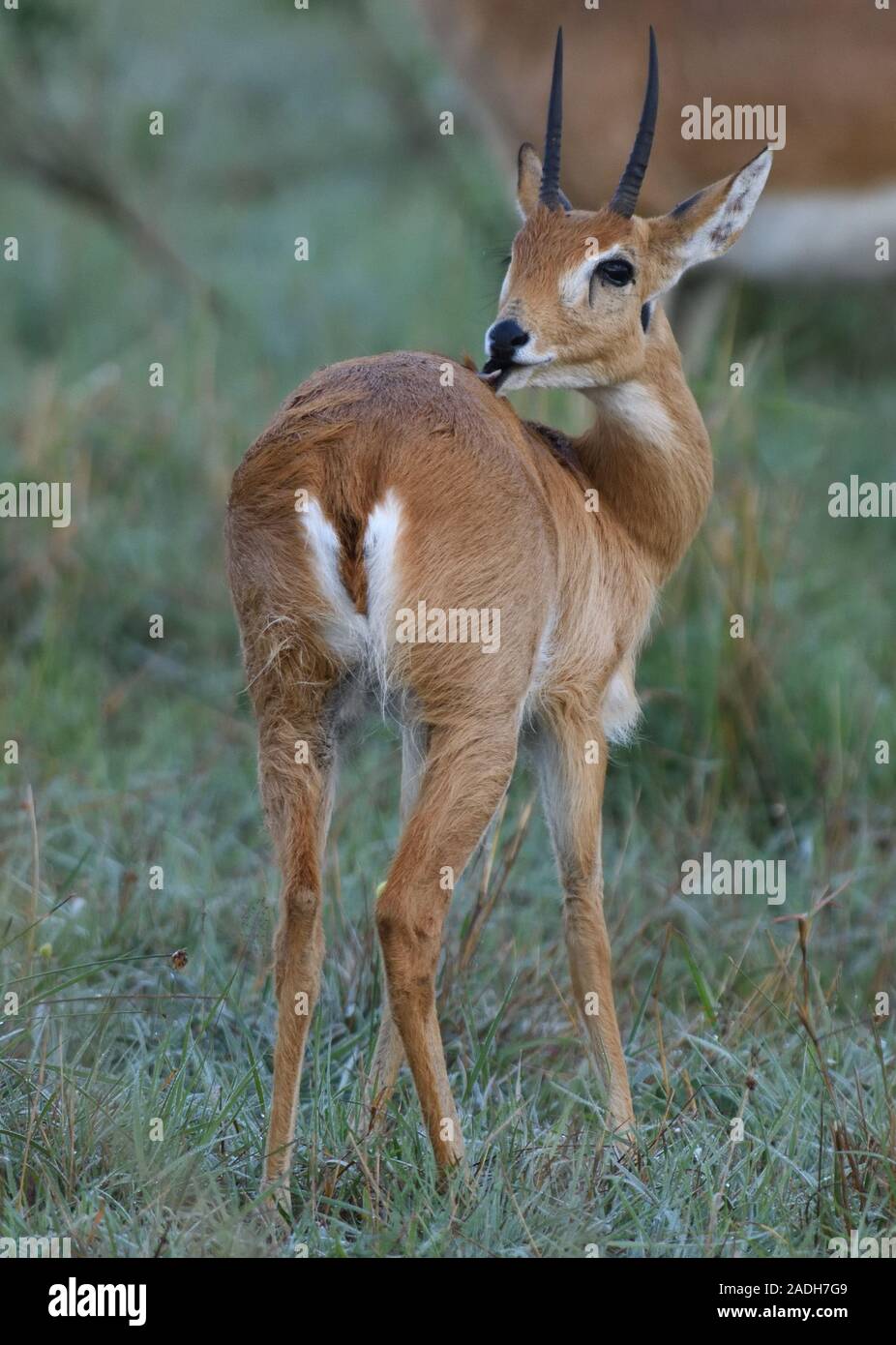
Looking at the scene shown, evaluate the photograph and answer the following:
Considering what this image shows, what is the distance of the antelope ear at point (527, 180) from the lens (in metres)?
3.51

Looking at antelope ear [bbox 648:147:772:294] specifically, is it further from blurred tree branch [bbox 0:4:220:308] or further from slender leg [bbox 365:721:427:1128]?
blurred tree branch [bbox 0:4:220:308]

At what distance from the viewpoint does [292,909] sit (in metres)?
2.90

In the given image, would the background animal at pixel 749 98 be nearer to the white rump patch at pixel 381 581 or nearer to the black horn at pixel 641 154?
the black horn at pixel 641 154

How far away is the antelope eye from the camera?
3207 mm

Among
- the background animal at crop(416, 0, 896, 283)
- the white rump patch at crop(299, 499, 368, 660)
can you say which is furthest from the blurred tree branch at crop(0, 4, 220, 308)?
the white rump patch at crop(299, 499, 368, 660)

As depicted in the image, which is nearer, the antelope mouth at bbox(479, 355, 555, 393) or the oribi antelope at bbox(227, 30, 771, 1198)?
the oribi antelope at bbox(227, 30, 771, 1198)

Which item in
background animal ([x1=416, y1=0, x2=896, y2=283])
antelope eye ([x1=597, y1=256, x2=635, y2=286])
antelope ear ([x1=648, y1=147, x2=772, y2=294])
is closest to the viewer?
antelope eye ([x1=597, y1=256, x2=635, y2=286])

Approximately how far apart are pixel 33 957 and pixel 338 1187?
944 millimetres

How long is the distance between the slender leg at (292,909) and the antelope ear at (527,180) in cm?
122

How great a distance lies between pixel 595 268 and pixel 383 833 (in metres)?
1.72

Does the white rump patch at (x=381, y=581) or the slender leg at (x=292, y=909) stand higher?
the white rump patch at (x=381, y=581)

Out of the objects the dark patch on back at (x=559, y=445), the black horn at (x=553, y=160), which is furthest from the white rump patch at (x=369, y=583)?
the black horn at (x=553, y=160)

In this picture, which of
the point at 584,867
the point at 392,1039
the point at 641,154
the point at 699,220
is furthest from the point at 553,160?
the point at 392,1039

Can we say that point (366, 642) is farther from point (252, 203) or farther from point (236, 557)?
point (252, 203)
